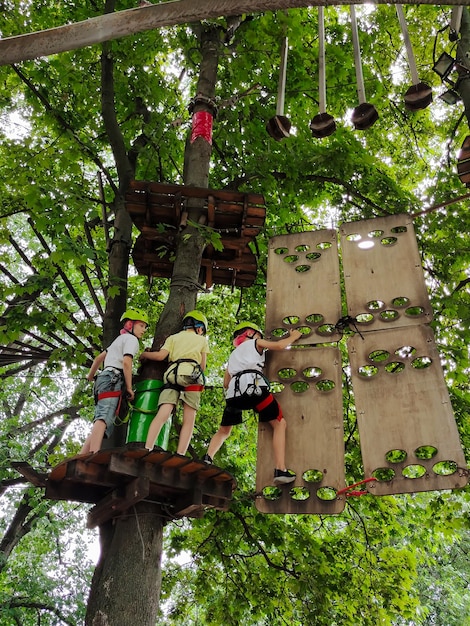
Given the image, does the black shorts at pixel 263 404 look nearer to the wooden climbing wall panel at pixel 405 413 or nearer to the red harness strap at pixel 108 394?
the wooden climbing wall panel at pixel 405 413

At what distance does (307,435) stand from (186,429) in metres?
1.06

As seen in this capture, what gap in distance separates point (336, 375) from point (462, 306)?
2293mm

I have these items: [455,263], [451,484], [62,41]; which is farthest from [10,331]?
[455,263]

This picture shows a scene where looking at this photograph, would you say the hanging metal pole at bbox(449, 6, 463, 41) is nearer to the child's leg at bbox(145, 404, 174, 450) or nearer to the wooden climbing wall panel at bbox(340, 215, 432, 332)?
the wooden climbing wall panel at bbox(340, 215, 432, 332)

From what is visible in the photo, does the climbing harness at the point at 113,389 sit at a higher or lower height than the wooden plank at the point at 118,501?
higher

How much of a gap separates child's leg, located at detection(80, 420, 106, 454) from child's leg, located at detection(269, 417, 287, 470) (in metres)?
1.47

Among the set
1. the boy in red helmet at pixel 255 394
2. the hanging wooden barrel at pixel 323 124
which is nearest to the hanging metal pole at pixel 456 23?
the hanging wooden barrel at pixel 323 124

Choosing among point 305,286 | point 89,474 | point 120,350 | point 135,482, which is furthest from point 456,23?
point 89,474

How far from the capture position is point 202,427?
8.16 m

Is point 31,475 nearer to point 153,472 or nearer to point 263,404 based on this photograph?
point 153,472

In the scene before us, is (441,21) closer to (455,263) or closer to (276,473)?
(455,263)

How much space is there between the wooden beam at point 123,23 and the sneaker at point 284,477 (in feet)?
10.7

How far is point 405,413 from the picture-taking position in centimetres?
432

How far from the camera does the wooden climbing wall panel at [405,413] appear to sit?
13.3 ft
